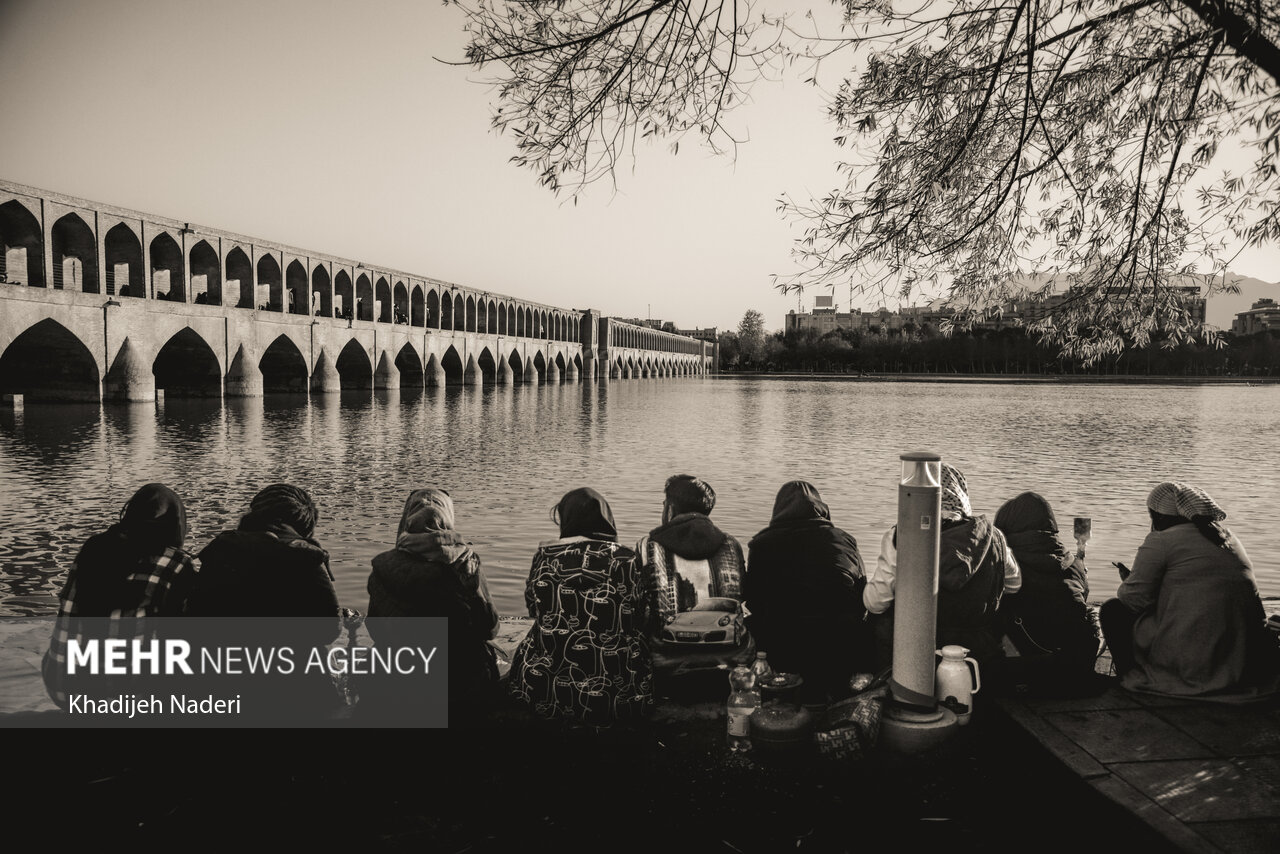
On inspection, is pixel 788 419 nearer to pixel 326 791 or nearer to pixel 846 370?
pixel 326 791


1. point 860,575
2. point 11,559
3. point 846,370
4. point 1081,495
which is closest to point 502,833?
point 860,575

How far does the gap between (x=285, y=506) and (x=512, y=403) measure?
32.1 metres

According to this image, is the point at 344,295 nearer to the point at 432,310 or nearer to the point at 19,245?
the point at 432,310

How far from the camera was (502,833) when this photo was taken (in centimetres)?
278

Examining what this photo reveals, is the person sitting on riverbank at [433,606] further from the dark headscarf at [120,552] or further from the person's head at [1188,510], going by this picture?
the person's head at [1188,510]

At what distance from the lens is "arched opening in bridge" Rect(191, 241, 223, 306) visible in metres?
30.7

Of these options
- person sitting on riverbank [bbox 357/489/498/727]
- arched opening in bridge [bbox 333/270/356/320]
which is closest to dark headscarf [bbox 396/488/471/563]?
person sitting on riverbank [bbox 357/489/498/727]

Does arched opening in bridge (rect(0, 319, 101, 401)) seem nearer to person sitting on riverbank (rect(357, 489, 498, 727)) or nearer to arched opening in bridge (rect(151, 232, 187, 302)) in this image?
arched opening in bridge (rect(151, 232, 187, 302))

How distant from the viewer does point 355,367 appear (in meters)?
42.9

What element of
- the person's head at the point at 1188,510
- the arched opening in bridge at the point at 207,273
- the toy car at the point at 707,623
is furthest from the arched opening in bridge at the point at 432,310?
the person's head at the point at 1188,510

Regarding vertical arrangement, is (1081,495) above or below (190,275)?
below

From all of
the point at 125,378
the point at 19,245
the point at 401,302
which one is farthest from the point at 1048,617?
the point at 401,302

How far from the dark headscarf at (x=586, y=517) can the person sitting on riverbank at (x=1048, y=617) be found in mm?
1728

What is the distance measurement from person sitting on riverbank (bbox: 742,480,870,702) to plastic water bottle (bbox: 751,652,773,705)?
0.33ft
